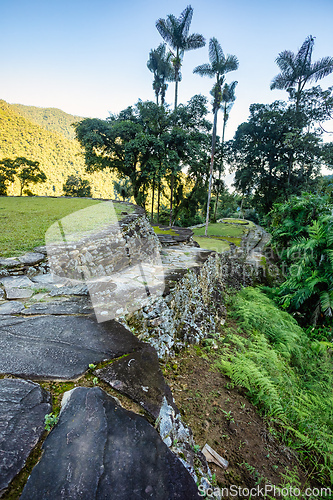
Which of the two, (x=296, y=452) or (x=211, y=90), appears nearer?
(x=296, y=452)

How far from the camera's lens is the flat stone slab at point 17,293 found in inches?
99.1

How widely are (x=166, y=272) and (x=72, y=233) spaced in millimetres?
1947

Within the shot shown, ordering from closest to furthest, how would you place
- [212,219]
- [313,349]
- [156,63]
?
1. [313,349]
2. [156,63]
3. [212,219]

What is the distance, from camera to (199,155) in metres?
16.1

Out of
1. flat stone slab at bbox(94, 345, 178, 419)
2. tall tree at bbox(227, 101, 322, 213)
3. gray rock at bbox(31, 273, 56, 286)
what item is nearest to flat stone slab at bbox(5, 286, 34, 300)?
gray rock at bbox(31, 273, 56, 286)

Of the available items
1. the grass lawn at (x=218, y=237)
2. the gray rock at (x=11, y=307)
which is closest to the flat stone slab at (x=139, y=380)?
the gray rock at (x=11, y=307)

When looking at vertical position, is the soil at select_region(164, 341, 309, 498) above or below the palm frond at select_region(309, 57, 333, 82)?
below

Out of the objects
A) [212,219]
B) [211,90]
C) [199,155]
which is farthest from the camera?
[212,219]

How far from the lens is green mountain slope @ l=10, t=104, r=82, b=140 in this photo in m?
73.5

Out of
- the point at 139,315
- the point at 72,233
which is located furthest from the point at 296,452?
the point at 72,233

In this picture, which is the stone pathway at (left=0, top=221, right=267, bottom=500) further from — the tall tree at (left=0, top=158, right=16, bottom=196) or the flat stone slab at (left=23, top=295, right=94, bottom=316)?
the tall tree at (left=0, top=158, right=16, bottom=196)

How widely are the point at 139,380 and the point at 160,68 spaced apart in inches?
884

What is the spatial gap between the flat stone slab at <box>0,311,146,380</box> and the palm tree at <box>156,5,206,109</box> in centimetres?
2006

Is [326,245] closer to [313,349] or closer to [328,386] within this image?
[313,349]
